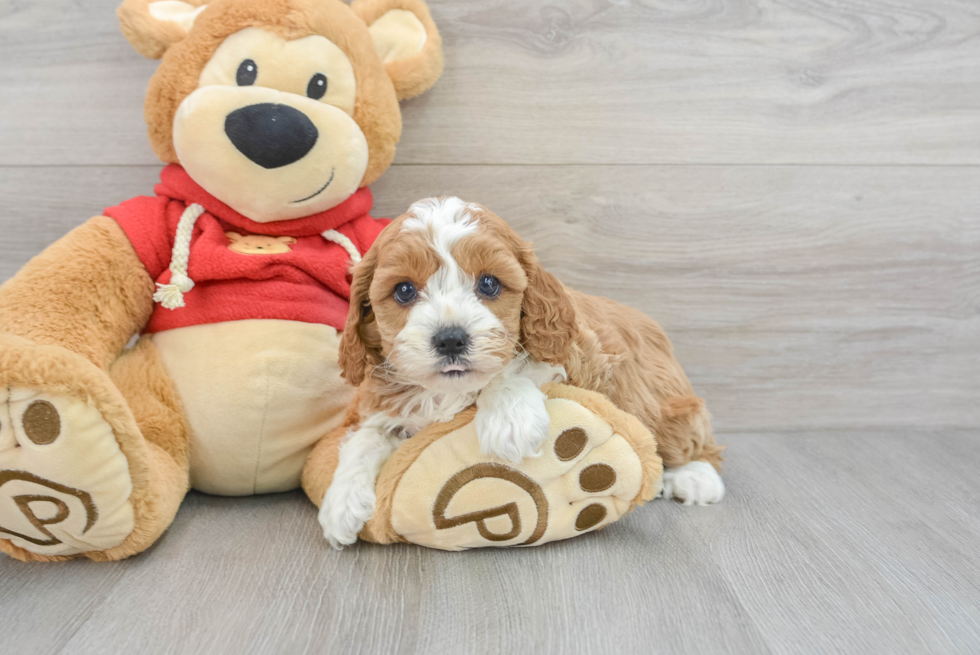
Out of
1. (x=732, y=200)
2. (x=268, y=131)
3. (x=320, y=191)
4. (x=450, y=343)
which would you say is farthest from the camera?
(x=732, y=200)

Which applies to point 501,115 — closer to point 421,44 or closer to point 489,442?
point 421,44

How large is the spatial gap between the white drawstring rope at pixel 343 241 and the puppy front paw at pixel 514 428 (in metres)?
0.51

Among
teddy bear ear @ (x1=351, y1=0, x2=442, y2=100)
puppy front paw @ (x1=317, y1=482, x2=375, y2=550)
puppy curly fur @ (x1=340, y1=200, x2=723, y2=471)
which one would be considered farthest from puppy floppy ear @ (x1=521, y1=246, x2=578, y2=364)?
teddy bear ear @ (x1=351, y1=0, x2=442, y2=100)

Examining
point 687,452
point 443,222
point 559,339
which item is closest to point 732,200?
point 687,452

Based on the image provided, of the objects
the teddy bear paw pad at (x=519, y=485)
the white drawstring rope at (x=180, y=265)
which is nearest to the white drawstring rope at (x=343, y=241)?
the white drawstring rope at (x=180, y=265)

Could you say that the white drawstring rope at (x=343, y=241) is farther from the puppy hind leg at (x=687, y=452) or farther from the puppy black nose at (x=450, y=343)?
the puppy hind leg at (x=687, y=452)

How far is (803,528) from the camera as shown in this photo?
49.6 inches

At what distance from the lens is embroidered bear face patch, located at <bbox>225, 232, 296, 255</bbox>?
1336mm

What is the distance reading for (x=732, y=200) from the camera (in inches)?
66.9

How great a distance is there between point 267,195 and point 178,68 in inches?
11.9

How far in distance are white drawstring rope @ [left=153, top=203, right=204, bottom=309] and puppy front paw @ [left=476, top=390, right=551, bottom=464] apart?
2.06 ft

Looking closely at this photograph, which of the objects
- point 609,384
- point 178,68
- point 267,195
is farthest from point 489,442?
point 178,68

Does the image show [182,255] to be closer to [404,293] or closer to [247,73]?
[247,73]

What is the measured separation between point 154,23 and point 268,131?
15.0 inches
